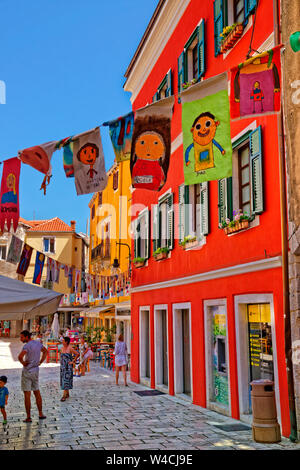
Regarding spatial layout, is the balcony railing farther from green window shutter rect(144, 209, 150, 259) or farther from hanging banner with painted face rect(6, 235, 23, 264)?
hanging banner with painted face rect(6, 235, 23, 264)

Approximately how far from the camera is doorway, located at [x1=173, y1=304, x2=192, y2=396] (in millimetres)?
12109

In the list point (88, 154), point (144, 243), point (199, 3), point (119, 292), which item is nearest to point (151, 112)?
point (88, 154)

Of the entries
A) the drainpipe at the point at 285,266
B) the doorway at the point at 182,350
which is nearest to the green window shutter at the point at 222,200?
the drainpipe at the point at 285,266

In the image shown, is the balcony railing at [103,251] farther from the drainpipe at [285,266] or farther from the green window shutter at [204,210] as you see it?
the drainpipe at [285,266]

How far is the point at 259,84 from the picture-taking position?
6.02 meters

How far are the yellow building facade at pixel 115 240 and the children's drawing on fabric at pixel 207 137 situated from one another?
14446mm

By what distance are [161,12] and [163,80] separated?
1930 millimetres

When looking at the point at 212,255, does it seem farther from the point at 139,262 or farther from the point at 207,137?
the point at 139,262

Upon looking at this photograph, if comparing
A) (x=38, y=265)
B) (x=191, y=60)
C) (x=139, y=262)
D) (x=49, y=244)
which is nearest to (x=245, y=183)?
(x=191, y=60)

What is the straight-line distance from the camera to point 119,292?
67.3 ft

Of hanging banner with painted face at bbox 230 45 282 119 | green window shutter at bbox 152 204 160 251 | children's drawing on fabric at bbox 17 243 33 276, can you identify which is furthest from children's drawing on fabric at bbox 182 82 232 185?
children's drawing on fabric at bbox 17 243 33 276

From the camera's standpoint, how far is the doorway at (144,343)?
15.5 m

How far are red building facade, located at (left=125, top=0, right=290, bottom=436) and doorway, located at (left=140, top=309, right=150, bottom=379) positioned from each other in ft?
0.11
